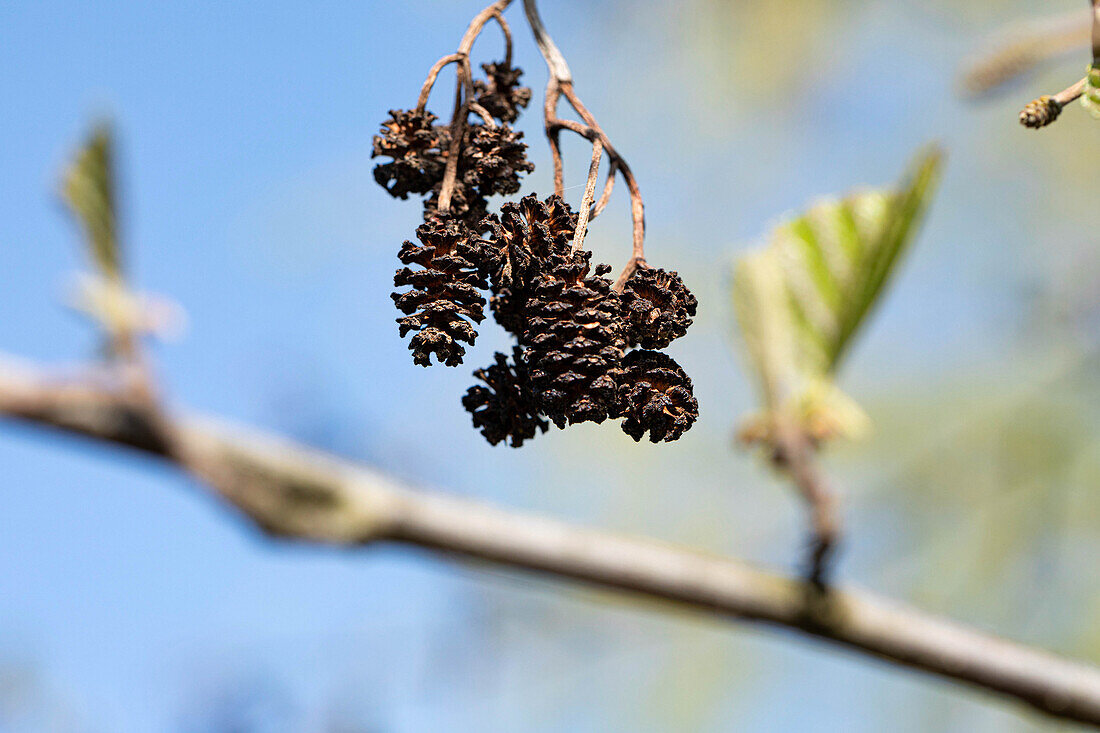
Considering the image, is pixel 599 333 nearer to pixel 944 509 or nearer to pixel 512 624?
pixel 512 624

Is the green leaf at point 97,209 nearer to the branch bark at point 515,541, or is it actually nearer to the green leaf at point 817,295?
the branch bark at point 515,541

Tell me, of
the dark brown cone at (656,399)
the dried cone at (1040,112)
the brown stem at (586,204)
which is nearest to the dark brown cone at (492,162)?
the brown stem at (586,204)

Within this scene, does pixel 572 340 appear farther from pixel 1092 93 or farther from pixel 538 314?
pixel 1092 93

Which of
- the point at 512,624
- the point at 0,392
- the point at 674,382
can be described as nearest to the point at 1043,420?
the point at 512,624

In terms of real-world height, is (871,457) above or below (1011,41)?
above

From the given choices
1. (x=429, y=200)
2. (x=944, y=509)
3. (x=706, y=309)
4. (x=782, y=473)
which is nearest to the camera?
(x=429, y=200)

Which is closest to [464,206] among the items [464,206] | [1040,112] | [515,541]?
[464,206]
